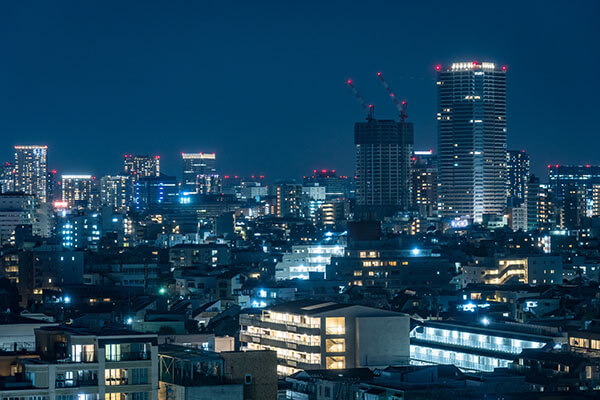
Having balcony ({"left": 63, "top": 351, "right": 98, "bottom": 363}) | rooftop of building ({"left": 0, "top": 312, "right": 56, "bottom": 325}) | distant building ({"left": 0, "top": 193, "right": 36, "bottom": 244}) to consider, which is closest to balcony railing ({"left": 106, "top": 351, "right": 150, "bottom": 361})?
balcony ({"left": 63, "top": 351, "right": 98, "bottom": 363})

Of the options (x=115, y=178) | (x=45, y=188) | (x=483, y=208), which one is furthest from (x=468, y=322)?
(x=115, y=178)

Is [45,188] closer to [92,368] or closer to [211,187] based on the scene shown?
[211,187]

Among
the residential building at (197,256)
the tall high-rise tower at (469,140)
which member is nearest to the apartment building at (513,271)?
the residential building at (197,256)

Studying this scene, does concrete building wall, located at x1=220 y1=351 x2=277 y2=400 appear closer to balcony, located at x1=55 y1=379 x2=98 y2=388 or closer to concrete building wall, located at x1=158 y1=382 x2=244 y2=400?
concrete building wall, located at x1=158 y1=382 x2=244 y2=400

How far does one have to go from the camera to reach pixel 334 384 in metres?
28.4

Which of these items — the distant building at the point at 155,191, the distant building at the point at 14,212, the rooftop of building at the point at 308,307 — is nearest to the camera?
the rooftop of building at the point at 308,307

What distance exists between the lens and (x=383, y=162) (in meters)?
160

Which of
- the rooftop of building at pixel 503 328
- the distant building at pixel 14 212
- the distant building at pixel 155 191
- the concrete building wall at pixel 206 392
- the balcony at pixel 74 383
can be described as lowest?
the rooftop of building at pixel 503 328

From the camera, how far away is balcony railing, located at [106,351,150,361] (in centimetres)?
2233

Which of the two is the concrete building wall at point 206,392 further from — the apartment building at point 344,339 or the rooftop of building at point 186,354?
the apartment building at point 344,339

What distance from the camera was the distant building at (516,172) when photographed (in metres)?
168

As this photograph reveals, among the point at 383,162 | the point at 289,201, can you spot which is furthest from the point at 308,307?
the point at 383,162

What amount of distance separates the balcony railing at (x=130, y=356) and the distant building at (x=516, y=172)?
144548 millimetres

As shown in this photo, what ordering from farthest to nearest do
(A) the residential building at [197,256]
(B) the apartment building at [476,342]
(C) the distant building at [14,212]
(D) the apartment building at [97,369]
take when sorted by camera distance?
(C) the distant building at [14,212] < (A) the residential building at [197,256] < (B) the apartment building at [476,342] < (D) the apartment building at [97,369]
